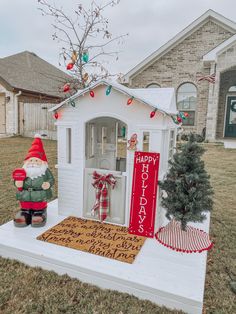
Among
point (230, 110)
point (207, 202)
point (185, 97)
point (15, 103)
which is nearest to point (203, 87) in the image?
point (185, 97)

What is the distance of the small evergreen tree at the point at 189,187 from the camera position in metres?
2.90

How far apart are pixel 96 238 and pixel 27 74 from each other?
17.2m

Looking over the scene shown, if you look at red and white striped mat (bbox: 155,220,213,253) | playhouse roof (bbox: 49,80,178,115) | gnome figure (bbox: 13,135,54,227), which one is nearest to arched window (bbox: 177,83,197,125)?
playhouse roof (bbox: 49,80,178,115)

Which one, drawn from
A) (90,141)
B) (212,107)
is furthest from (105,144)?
(212,107)

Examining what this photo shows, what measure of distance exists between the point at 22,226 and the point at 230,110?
14693 millimetres

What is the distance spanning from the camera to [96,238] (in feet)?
10.2

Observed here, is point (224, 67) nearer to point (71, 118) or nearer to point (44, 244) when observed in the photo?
point (71, 118)

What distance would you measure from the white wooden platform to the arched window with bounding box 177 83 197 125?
41.0 ft

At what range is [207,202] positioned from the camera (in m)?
2.95

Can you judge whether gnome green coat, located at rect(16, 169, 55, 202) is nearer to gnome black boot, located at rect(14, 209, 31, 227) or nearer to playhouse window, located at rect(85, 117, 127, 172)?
gnome black boot, located at rect(14, 209, 31, 227)

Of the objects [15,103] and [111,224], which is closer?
[111,224]

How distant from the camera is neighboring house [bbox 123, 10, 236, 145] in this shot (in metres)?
13.0

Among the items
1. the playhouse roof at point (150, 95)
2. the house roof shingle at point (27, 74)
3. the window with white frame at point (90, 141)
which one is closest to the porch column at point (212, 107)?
the house roof shingle at point (27, 74)

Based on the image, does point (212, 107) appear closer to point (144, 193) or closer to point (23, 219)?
point (144, 193)
